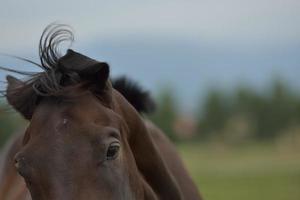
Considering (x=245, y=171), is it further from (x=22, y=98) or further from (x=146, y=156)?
(x=22, y=98)

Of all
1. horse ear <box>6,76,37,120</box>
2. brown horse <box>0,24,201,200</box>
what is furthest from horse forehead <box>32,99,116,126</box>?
horse ear <box>6,76,37,120</box>

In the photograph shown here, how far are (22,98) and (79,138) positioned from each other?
24.9 inches

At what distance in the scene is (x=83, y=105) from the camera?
4.64 metres

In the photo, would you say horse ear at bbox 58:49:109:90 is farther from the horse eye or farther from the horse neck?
the horse eye

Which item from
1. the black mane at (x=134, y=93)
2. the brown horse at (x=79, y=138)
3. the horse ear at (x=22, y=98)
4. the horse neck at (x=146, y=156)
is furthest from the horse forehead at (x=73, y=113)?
the black mane at (x=134, y=93)

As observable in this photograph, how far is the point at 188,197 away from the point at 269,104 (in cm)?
6141

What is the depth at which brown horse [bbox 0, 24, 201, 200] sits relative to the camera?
14.2 feet

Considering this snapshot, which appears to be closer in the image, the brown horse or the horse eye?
the brown horse

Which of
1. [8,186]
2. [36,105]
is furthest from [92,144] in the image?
[8,186]

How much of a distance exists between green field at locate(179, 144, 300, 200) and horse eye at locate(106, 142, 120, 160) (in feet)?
61.1

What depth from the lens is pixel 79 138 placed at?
4391mm

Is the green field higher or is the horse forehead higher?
the horse forehead

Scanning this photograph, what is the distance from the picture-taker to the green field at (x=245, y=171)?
89.6ft

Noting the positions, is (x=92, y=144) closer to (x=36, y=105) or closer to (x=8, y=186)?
(x=36, y=105)
